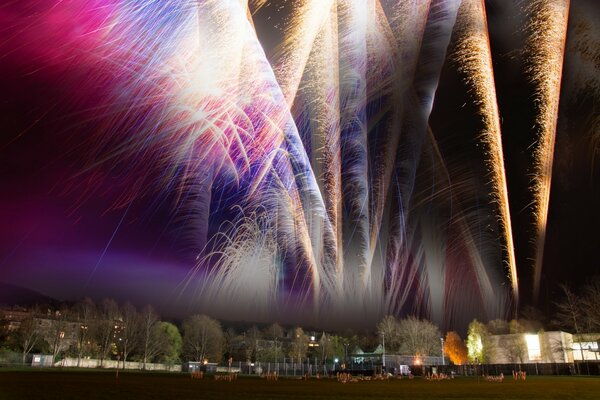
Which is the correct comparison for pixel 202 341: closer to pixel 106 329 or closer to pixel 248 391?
pixel 106 329

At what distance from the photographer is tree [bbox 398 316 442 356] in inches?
3740

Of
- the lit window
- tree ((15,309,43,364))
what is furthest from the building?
tree ((15,309,43,364))

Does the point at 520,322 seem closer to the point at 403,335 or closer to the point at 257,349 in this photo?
the point at 403,335

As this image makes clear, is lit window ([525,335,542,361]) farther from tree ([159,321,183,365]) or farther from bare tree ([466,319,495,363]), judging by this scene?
tree ([159,321,183,365])

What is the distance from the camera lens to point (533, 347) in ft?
251

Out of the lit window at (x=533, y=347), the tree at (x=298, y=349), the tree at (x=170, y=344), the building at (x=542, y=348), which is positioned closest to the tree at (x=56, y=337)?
the tree at (x=170, y=344)

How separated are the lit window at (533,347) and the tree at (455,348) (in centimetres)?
3588

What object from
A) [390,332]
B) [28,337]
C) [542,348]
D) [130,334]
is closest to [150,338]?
[130,334]

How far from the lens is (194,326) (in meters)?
95.4

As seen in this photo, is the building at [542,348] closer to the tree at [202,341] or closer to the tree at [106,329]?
the tree at [202,341]

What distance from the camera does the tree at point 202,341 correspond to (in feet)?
299

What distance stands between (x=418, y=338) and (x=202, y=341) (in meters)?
40.0

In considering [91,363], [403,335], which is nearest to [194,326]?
[91,363]

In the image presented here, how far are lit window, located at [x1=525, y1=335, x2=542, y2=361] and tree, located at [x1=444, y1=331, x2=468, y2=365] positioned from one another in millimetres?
35879
